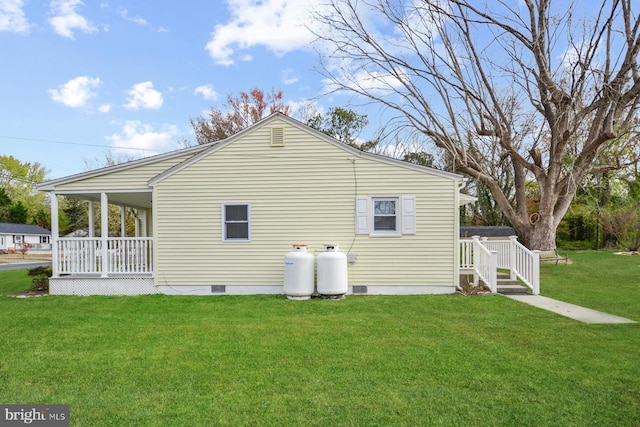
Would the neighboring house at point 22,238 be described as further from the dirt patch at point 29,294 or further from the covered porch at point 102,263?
the covered porch at point 102,263

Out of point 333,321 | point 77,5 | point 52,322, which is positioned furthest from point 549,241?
point 77,5

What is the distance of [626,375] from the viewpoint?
14.4 feet

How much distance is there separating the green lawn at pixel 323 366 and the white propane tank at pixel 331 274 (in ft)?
3.54

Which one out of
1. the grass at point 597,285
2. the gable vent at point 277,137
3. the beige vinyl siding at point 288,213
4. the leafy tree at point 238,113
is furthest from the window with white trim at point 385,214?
the leafy tree at point 238,113

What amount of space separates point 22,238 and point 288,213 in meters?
43.2

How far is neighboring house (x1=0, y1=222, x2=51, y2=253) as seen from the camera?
38.8 metres

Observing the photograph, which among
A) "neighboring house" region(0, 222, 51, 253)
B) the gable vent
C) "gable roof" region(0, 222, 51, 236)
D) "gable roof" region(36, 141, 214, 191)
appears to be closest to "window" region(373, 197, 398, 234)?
the gable vent

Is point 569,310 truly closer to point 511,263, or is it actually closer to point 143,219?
point 511,263

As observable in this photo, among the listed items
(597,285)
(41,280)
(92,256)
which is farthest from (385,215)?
(41,280)

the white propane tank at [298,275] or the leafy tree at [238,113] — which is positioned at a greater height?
the leafy tree at [238,113]

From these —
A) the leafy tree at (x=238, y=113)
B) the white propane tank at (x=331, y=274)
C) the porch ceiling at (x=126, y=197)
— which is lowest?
the white propane tank at (x=331, y=274)

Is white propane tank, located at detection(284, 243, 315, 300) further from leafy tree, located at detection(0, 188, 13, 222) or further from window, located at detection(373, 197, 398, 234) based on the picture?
leafy tree, located at detection(0, 188, 13, 222)

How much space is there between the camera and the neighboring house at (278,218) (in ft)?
33.5

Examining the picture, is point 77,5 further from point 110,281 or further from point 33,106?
point 110,281
